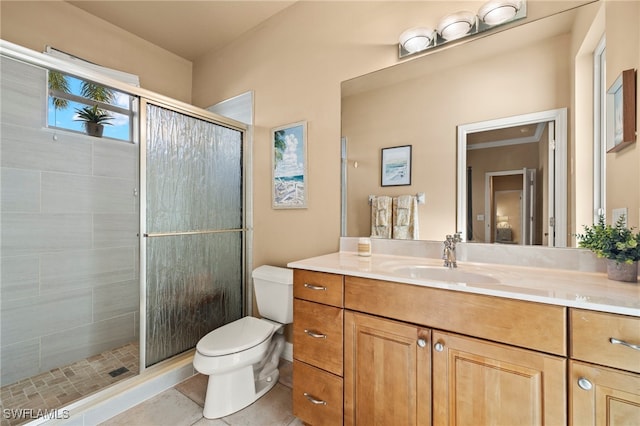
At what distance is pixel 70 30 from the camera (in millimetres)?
2104

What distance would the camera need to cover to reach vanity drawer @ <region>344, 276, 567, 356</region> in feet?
2.69

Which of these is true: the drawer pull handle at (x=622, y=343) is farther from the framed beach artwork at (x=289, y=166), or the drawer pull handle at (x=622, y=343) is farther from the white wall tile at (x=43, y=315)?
the white wall tile at (x=43, y=315)

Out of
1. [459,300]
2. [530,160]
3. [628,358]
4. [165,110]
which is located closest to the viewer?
[628,358]

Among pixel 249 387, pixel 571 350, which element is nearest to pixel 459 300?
pixel 571 350

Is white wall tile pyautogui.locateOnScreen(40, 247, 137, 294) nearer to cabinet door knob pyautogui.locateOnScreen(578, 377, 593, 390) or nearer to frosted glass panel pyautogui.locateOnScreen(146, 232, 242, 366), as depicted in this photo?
frosted glass panel pyautogui.locateOnScreen(146, 232, 242, 366)

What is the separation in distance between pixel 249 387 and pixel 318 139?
64.9 inches

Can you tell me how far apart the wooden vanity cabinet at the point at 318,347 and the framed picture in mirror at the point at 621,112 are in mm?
1223

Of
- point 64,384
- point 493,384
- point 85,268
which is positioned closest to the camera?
point 493,384

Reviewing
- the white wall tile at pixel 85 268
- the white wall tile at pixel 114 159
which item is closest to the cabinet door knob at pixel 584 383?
the white wall tile at pixel 85 268

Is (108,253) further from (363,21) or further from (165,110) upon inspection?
(363,21)

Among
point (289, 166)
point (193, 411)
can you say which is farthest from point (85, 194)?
point (193, 411)

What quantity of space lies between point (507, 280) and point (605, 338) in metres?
0.31

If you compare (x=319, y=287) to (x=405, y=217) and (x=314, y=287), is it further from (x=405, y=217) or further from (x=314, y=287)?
(x=405, y=217)

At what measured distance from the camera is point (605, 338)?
751 millimetres
